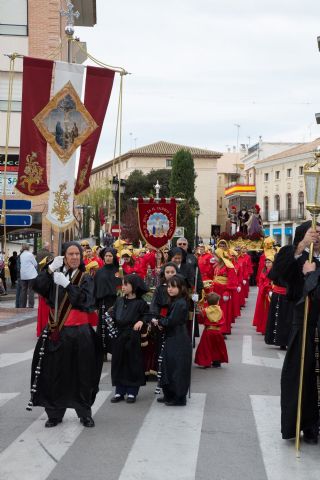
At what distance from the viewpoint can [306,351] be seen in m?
6.41

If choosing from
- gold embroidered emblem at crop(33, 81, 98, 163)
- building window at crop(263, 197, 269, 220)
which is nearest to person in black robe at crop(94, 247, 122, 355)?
gold embroidered emblem at crop(33, 81, 98, 163)

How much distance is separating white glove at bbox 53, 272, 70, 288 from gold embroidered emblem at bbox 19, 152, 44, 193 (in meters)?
3.75

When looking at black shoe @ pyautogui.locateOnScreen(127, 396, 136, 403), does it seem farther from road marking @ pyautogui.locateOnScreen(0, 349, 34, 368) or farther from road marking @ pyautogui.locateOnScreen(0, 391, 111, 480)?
road marking @ pyautogui.locateOnScreen(0, 349, 34, 368)

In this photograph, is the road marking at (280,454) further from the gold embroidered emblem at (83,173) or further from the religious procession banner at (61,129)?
the gold embroidered emblem at (83,173)

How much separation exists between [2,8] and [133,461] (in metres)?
26.6

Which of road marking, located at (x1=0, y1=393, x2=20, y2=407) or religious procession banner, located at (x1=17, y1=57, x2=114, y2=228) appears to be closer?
road marking, located at (x1=0, y1=393, x2=20, y2=407)

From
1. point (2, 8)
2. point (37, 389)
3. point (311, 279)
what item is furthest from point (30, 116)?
point (2, 8)

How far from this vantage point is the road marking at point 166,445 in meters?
5.66

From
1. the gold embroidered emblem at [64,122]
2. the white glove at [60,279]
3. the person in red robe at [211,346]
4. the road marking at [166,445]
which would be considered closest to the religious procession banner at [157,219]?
the person in red robe at [211,346]

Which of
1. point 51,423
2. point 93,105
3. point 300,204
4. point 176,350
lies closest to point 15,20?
point 93,105

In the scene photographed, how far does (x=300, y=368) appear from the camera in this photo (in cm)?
632

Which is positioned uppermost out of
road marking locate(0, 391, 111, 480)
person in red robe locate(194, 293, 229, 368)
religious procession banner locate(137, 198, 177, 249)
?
religious procession banner locate(137, 198, 177, 249)

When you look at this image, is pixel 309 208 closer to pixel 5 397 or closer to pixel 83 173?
pixel 5 397

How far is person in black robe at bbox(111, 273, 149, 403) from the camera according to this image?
8.38 m
